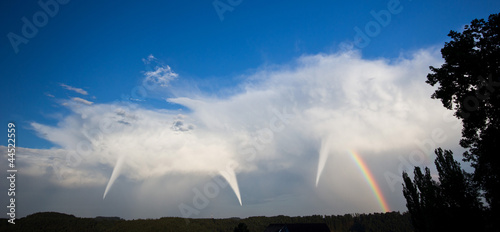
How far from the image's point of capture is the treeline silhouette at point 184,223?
127 metres

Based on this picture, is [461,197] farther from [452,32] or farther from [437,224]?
[452,32]

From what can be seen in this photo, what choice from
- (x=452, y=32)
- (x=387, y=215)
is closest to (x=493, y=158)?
(x=452, y=32)

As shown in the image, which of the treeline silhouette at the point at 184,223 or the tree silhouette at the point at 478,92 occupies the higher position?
the tree silhouette at the point at 478,92

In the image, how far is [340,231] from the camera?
152 metres

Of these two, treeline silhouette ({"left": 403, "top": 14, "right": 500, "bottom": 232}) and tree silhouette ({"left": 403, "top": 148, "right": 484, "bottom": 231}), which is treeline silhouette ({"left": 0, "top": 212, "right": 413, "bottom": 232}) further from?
treeline silhouette ({"left": 403, "top": 14, "right": 500, "bottom": 232})

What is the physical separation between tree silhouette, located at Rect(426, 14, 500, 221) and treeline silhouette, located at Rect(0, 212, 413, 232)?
5357 inches

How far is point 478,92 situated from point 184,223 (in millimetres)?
182318

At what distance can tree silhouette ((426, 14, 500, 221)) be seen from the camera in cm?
1811

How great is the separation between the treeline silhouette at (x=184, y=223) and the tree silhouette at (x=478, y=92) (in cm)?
13608

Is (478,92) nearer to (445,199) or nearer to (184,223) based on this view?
(445,199)

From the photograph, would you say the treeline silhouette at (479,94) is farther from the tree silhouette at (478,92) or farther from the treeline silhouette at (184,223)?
the treeline silhouette at (184,223)

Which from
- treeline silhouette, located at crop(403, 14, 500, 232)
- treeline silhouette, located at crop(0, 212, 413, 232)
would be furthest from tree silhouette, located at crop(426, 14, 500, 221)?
treeline silhouette, located at crop(0, 212, 413, 232)

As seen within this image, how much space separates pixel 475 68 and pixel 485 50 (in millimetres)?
1675

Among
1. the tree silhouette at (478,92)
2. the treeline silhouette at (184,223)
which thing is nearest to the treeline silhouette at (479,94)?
the tree silhouette at (478,92)
